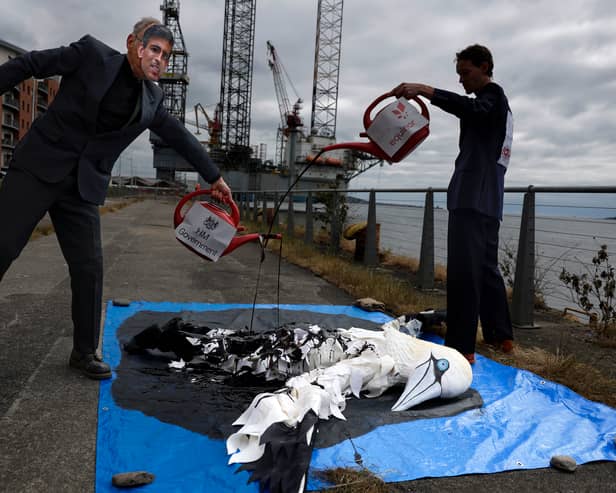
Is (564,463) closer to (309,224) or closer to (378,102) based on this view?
(378,102)

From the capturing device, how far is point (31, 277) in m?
5.89

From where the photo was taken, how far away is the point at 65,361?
3146 mm

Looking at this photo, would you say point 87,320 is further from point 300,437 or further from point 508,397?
point 508,397

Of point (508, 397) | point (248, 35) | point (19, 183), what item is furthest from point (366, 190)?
point (248, 35)

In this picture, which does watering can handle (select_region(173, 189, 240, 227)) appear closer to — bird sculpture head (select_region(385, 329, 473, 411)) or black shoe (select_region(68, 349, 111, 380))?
black shoe (select_region(68, 349, 111, 380))

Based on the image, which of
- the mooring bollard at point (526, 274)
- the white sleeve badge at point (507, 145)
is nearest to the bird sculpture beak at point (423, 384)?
the white sleeve badge at point (507, 145)

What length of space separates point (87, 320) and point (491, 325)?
288 centimetres

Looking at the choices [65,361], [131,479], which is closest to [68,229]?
[65,361]

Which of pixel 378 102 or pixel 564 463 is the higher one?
pixel 378 102

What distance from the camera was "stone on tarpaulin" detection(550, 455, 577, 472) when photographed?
217cm

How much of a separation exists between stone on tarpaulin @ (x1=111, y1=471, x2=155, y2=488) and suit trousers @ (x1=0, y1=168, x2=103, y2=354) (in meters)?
1.28

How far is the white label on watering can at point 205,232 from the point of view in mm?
3117

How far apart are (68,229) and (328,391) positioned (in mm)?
1661

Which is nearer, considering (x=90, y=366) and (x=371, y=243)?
(x=90, y=366)
